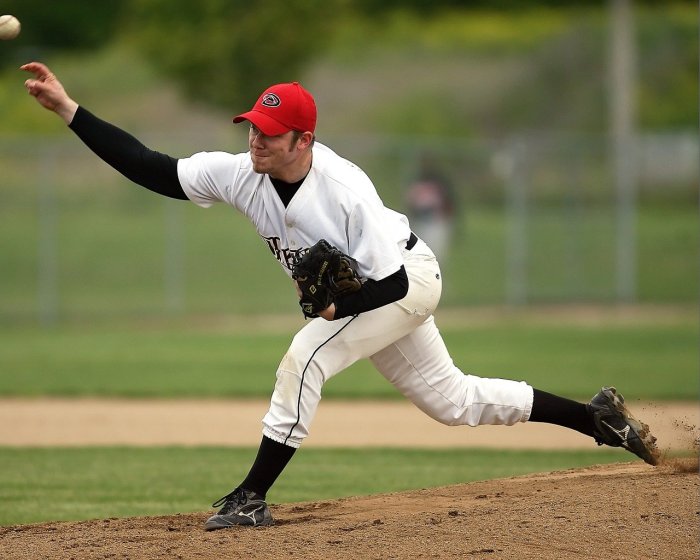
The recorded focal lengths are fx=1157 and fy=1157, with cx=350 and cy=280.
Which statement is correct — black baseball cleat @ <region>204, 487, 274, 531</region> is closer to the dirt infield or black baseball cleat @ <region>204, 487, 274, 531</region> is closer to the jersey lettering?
the dirt infield

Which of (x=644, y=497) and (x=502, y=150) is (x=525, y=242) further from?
(x=644, y=497)

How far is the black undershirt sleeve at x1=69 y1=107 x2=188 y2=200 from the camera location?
4.93 metres

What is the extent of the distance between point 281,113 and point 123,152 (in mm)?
755

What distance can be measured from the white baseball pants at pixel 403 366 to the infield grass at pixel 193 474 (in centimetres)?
125

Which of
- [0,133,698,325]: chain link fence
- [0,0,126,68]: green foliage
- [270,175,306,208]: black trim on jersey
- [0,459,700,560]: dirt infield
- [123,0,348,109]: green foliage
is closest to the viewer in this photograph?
[0,459,700,560]: dirt infield

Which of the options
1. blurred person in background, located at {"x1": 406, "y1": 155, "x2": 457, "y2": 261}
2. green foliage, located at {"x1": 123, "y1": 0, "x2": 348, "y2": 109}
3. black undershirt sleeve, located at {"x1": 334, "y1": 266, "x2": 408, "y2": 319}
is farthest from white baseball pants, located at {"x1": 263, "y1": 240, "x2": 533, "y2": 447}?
green foliage, located at {"x1": 123, "y1": 0, "x2": 348, "y2": 109}

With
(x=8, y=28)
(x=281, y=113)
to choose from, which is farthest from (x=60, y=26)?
(x=281, y=113)

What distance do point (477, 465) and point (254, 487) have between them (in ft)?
9.73

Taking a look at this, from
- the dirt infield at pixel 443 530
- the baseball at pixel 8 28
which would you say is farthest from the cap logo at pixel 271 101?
the dirt infield at pixel 443 530

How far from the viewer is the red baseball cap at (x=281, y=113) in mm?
4633

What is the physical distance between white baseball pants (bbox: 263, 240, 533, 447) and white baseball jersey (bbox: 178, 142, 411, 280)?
0.27 m

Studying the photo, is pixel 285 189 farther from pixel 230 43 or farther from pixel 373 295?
pixel 230 43

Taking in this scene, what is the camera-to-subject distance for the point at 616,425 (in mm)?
5445

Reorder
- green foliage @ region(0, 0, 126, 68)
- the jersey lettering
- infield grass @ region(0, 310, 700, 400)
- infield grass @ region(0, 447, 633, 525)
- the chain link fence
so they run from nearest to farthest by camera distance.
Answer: the jersey lettering
infield grass @ region(0, 447, 633, 525)
infield grass @ region(0, 310, 700, 400)
the chain link fence
green foliage @ region(0, 0, 126, 68)
